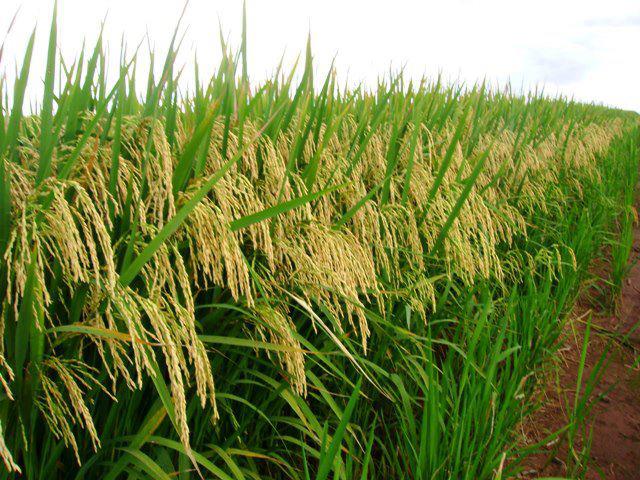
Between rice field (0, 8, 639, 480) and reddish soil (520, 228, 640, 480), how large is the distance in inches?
8.2

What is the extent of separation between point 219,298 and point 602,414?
7.35 feet

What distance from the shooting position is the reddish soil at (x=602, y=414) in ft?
8.41

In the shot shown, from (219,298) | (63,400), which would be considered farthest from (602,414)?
(63,400)

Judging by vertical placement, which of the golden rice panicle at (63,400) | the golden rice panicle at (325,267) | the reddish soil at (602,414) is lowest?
the reddish soil at (602,414)

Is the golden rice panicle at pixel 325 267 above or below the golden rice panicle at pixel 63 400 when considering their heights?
above

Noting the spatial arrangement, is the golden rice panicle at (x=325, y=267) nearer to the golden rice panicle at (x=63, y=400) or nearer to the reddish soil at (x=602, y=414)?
the golden rice panicle at (x=63, y=400)

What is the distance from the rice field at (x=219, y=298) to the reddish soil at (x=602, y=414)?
21 centimetres

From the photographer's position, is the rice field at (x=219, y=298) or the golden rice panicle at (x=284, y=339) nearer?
the rice field at (x=219, y=298)

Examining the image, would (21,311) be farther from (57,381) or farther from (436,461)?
(436,461)

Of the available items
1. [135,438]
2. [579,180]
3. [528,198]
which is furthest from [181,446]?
[579,180]

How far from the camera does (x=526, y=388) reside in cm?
290

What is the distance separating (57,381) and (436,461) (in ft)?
4.08

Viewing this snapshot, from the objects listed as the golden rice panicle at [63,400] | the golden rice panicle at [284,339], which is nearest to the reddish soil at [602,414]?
the golden rice panicle at [284,339]

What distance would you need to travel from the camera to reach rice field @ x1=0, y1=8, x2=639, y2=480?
1.39m
